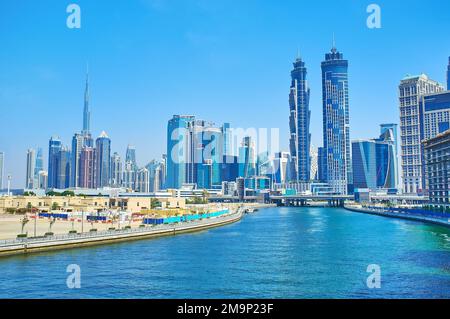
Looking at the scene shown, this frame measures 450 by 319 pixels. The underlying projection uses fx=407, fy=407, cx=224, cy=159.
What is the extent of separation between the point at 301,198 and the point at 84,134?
9781 cm

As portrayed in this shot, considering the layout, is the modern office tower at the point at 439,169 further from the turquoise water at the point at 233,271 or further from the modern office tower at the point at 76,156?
the modern office tower at the point at 76,156

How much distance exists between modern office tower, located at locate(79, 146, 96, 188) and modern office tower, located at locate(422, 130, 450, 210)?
137m

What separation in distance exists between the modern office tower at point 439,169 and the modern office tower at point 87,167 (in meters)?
137

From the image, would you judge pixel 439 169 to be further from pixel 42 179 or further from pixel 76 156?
pixel 42 179

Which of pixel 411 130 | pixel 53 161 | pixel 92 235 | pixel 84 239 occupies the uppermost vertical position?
pixel 411 130

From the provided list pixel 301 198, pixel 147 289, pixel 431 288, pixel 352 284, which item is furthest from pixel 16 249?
pixel 301 198

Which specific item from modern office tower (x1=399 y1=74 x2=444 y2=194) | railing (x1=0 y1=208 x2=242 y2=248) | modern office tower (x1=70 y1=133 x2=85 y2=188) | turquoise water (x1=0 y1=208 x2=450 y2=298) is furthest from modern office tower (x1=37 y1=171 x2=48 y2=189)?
turquoise water (x1=0 y1=208 x2=450 y2=298)

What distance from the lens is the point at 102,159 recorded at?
17625 centimetres

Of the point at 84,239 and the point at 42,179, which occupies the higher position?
the point at 42,179

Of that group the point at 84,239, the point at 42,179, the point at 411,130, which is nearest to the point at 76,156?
the point at 42,179

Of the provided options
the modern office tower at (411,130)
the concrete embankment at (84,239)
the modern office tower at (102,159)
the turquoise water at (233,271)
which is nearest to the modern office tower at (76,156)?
the modern office tower at (102,159)

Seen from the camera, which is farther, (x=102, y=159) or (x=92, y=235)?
(x=102, y=159)

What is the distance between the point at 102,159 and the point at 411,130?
137360 millimetres

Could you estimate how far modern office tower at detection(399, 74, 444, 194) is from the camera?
180m
